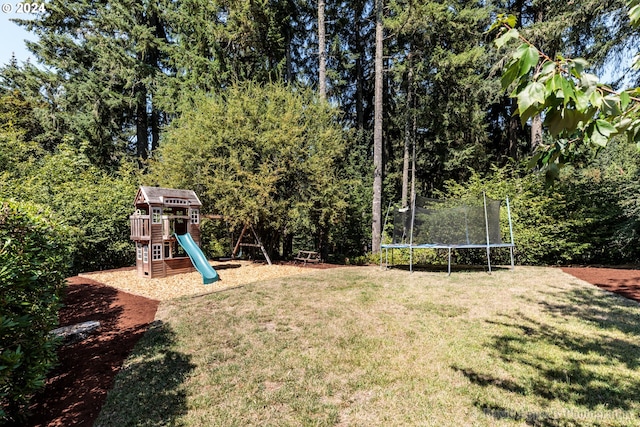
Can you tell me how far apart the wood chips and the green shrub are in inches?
137

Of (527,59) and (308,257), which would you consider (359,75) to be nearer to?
(308,257)

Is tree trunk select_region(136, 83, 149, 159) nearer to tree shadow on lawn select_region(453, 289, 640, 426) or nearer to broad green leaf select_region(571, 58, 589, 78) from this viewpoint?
tree shadow on lawn select_region(453, 289, 640, 426)

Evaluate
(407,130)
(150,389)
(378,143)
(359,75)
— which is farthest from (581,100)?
(359,75)

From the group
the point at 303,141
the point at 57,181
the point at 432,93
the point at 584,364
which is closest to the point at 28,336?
the point at 584,364

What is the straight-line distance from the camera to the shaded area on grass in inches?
108

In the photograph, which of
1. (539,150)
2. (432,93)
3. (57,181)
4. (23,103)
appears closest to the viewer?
(539,150)

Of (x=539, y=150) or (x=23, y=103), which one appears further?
(x=23, y=103)

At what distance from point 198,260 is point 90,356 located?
4.19 m

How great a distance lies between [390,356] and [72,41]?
20830mm

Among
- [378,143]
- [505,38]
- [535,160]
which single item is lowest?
[535,160]

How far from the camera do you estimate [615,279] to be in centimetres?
700

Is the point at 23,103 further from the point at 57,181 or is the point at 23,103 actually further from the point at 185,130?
the point at 185,130

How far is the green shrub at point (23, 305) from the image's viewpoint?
213 centimetres

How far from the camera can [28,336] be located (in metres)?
2.40
